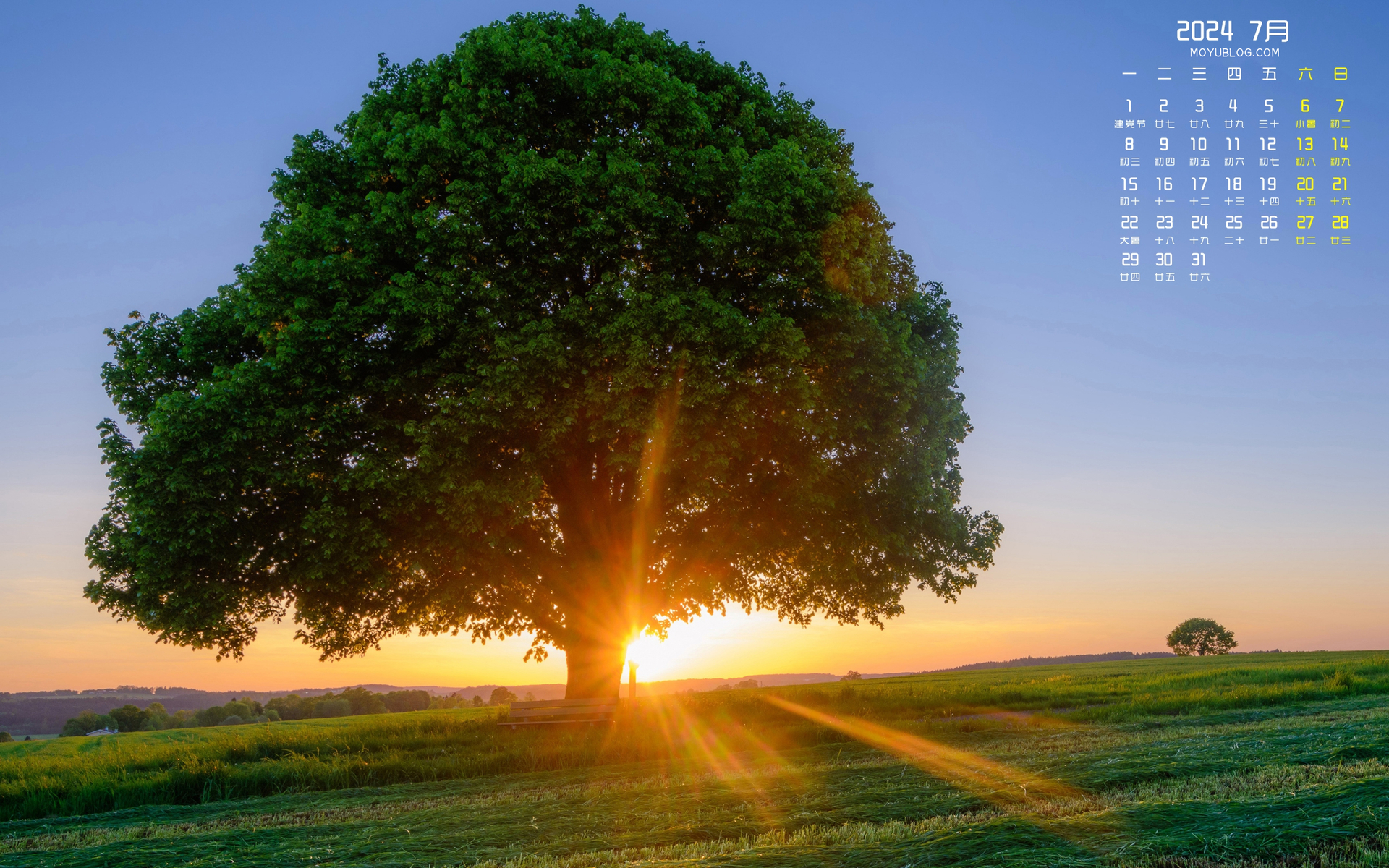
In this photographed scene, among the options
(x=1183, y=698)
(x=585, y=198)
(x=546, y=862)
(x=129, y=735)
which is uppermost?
(x=585, y=198)

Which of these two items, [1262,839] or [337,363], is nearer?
[1262,839]

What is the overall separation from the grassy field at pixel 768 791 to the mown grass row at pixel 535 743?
77mm

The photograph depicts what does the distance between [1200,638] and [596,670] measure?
9697 centimetres

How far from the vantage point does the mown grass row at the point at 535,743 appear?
15.0m

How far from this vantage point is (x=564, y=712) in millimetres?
21016

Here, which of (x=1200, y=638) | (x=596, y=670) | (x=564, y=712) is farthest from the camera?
(x=1200, y=638)

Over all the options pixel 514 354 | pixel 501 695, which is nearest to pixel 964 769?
pixel 514 354

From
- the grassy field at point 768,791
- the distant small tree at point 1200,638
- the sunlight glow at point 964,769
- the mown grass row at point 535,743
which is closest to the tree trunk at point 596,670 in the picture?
the mown grass row at point 535,743

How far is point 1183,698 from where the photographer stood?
22.9 metres

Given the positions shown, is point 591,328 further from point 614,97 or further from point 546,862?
point 546,862

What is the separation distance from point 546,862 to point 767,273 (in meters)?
14.1

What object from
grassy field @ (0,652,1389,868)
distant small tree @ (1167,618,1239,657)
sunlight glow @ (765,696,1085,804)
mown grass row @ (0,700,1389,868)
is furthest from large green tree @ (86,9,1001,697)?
distant small tree @ (1167,618,1239,657)

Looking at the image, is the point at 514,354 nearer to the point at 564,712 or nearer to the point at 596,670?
the point at 564,712

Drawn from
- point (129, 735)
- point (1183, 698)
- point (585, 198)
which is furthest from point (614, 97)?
point (129, 735)
